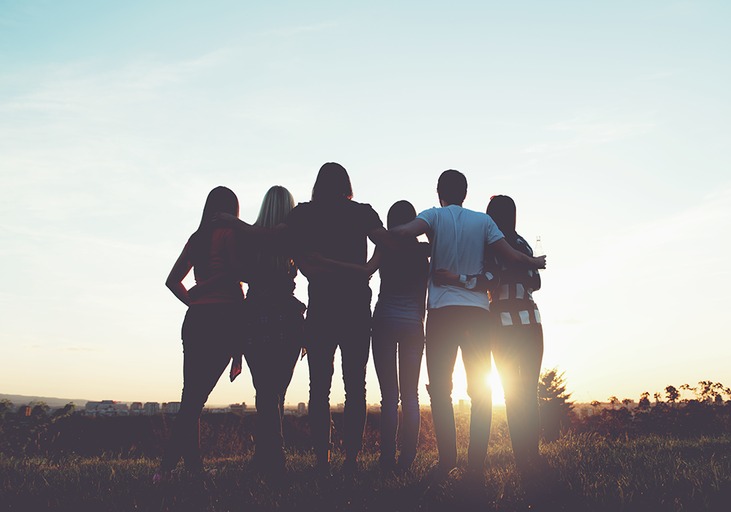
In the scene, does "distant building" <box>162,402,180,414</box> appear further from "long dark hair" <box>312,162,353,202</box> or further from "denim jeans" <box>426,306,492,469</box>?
"denim jeans" <box>426,306,492,469</box>

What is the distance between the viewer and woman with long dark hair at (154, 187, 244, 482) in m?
4.62

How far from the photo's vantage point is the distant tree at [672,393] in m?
11.1

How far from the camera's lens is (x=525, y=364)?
15.1 feet

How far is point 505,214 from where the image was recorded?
5094mm

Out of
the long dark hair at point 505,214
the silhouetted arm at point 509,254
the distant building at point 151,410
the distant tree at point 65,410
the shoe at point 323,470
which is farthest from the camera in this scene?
the distant building at point 151,410

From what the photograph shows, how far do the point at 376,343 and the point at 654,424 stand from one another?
8.35m

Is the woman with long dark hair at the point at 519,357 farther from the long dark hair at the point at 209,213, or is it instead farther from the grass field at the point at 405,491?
the long dark hair at the point at 209,213

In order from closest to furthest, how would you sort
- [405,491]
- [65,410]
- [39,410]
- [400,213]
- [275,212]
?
[405,491]
[275,212]
[400,213]
[39,410]
[65,410]

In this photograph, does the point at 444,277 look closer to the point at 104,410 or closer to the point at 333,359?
the point at 333,359

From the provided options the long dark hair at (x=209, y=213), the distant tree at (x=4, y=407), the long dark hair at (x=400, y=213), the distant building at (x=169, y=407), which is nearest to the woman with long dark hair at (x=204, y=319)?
the long dark hair at (x=209, y=213)

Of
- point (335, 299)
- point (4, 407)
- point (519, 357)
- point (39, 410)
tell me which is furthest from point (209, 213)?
point (4, 407)

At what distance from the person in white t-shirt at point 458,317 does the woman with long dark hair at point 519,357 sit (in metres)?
0.18

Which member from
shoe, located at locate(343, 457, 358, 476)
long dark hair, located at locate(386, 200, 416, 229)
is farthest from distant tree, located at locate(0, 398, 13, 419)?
long dark hair, located at locate(386, 200, 416, 229)

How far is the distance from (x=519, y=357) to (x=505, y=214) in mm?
1301
